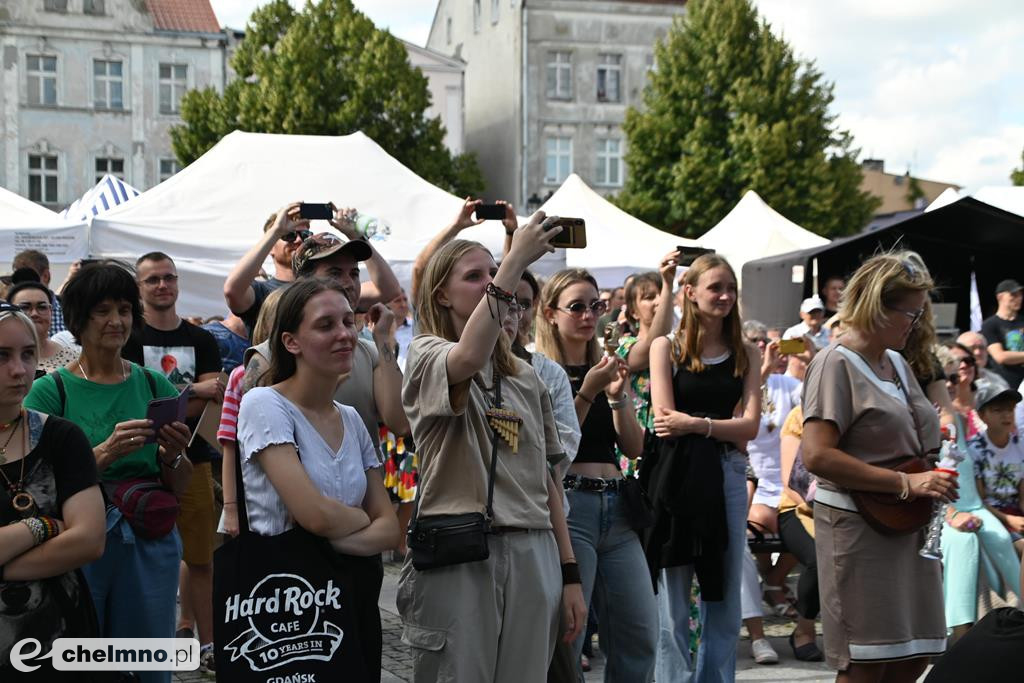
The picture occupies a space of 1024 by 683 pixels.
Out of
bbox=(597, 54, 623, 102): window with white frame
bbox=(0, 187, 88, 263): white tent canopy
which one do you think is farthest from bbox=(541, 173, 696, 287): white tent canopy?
bbox=(597, 54, 623, 102): window with white frame

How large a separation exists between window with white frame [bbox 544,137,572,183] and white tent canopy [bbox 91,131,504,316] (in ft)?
97.6

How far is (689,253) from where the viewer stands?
606 cm

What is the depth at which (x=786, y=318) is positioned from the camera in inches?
653

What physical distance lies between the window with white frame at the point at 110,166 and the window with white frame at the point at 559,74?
15.0 metres

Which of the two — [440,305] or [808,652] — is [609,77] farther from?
[440,305]

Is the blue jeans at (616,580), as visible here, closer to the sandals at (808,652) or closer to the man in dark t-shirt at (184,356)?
the man in dark t-shirt at (184,356)

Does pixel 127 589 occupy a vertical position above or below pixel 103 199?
below

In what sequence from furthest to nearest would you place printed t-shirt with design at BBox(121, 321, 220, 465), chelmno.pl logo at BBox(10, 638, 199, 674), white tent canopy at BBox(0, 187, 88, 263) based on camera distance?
1. white tent canopy at BBox(0, 187, 88, 263)
2. printed t-shirt with design at BBox(121, 321, 220, 465)
3. chelmno.pl logo at BBox(10, 638, 199, 674)

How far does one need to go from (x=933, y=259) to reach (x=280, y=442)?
547 inches

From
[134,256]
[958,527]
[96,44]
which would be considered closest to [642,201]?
[96,44]

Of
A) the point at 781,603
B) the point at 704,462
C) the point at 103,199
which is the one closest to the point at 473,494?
the point at 704,462

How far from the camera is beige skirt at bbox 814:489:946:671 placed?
448cm

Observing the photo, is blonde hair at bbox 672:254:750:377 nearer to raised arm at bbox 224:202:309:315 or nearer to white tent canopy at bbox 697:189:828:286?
raised arm at bbox 224:202:309:315

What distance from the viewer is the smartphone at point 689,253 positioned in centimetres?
588
